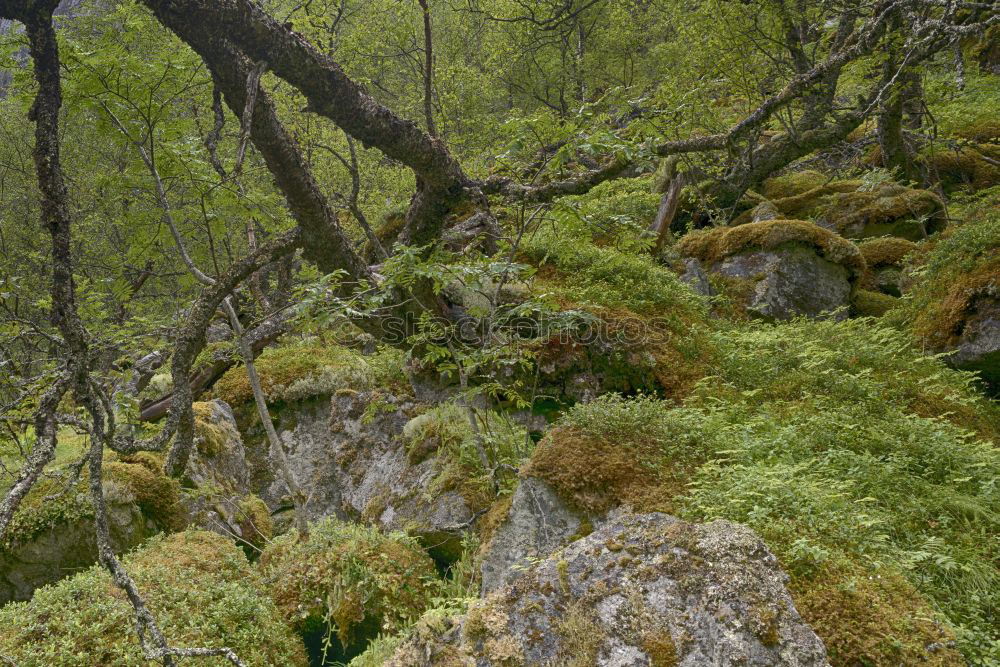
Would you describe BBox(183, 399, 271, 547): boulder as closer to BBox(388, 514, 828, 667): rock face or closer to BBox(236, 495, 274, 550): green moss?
BBox(236, 495, 274, 550): green moss

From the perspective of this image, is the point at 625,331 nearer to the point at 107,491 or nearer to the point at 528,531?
the point at 528,531

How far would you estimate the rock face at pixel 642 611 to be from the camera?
7.22 feet

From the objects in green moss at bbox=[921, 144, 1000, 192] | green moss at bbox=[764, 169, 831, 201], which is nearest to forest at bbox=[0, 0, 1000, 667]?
green moss at bbox=[921, 144, 1000, 192]

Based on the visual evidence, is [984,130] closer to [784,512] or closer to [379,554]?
[784,512]

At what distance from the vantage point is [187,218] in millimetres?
5633

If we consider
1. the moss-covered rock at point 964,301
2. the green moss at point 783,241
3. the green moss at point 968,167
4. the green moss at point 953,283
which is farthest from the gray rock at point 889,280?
the green moss at point 968,167

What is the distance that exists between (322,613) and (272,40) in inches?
197

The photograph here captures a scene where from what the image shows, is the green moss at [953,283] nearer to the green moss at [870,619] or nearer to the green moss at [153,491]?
the green moss at [870,619]

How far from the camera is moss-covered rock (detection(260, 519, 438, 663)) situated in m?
4.21

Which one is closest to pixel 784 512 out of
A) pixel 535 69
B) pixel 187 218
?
pixel 187 218

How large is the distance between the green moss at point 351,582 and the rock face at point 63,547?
1.91 meters

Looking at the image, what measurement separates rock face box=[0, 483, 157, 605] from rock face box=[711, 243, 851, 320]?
8.64m

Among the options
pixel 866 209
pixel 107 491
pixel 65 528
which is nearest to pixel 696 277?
pixel 866 209

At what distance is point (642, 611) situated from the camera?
7.82ft
